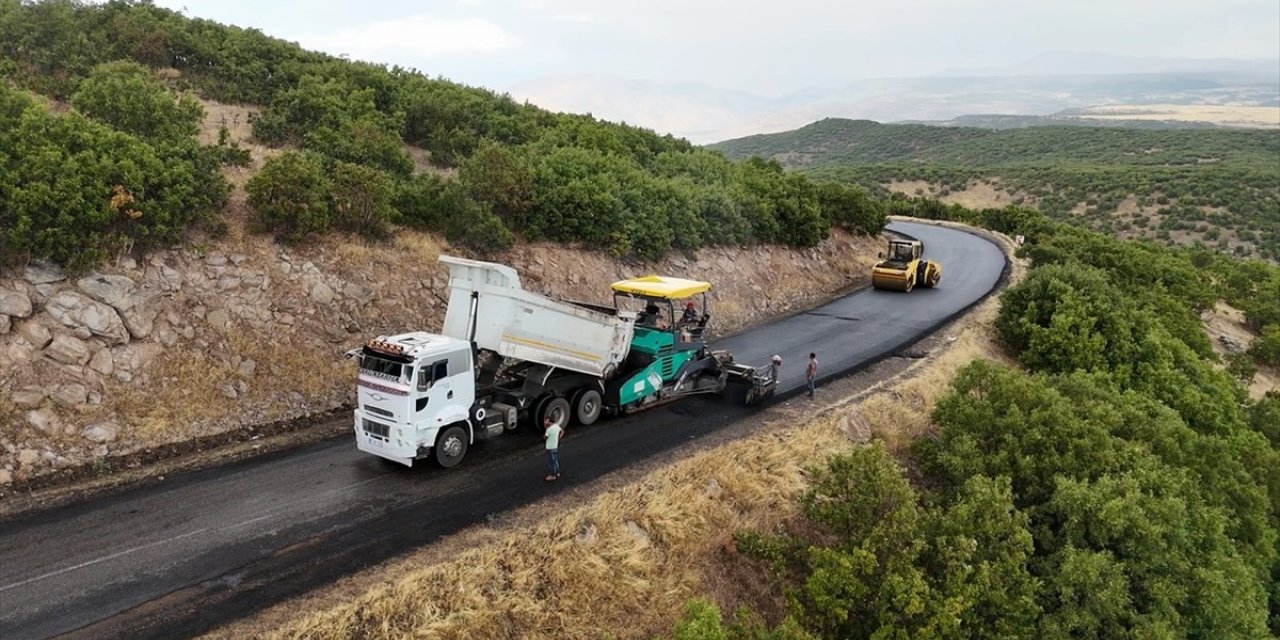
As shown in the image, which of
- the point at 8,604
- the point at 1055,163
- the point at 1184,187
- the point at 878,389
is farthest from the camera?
the point at 1055,163

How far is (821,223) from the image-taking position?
107ft

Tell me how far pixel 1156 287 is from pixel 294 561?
35.9 meters

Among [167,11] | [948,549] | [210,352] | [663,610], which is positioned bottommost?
[663,610]

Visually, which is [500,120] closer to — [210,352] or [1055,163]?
[210,352]

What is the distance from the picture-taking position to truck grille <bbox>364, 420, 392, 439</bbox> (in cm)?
1322

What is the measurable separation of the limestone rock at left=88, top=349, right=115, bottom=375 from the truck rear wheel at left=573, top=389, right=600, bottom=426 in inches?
372

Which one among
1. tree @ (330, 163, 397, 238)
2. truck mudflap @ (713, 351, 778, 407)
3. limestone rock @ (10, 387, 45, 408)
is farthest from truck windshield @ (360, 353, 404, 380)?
truck mudflap @ (713, 351, 778, 407)

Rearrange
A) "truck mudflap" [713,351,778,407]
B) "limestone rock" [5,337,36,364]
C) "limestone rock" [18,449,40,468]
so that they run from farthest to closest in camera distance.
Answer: "truck mudflap" [713,351,778,407]
"limestone rock" [5,337,36,364]
"limestone rock" [18,449,40,468]

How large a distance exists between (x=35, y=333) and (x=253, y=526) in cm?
658

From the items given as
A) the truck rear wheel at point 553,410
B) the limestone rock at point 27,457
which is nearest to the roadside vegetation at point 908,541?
the truck rear wheel at point 553,410

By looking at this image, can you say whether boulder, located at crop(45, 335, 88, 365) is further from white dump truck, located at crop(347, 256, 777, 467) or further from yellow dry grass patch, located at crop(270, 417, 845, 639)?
yellow dry grass patch, located at crop(270, 417, 845, 639)

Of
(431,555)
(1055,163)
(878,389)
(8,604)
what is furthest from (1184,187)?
(8,604)

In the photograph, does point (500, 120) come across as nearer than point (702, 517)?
No

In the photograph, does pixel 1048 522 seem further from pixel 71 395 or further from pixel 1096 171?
pixel 1096 171
